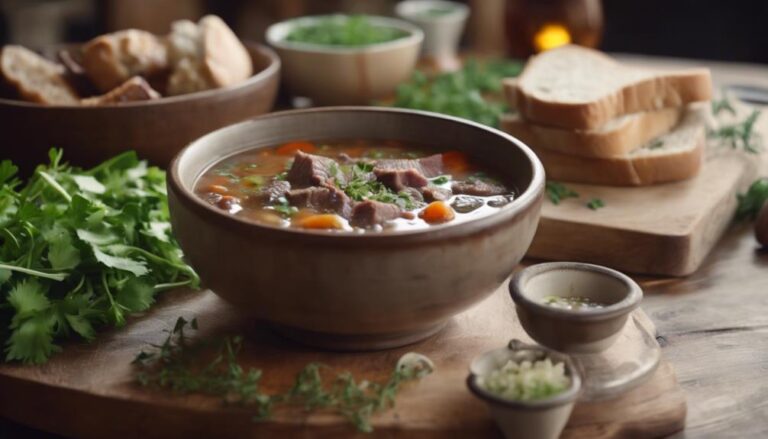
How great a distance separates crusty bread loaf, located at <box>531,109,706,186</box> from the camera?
144 inches

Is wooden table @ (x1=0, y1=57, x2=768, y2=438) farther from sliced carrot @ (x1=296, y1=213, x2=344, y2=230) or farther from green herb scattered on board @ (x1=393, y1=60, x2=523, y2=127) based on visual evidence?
green herb scattered on board @ (x1=393, y1=60, x2=523, y2=127)

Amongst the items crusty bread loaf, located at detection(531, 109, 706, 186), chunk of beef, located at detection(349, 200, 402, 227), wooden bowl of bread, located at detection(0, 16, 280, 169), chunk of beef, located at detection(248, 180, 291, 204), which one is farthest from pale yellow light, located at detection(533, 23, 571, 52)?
chunk of beef, located at detection(349, 200, 402, 227)

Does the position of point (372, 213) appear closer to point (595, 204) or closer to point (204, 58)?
point (595, 204)

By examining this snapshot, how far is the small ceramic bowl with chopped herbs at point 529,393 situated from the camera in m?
2.11

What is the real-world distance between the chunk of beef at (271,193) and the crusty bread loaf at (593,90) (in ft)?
4.77

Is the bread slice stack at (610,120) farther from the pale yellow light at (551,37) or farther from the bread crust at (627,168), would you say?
the pale yellow light at (551,37)

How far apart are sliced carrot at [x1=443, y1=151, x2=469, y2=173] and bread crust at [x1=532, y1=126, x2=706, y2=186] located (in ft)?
2.67

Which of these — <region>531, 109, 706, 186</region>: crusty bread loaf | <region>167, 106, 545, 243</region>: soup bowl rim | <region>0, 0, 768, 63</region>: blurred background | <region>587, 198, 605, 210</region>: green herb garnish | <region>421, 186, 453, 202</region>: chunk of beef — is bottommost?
<region>0, 0, 768, 63</region>: blurred background

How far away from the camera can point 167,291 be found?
2.94 meters

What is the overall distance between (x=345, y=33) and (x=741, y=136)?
202cm

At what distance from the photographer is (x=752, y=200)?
12.1 ft

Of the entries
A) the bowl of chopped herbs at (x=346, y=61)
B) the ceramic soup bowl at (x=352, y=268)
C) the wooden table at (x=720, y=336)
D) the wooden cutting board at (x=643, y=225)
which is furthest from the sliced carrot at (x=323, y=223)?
the bowl of chopped herbs at (x=346, y=61)

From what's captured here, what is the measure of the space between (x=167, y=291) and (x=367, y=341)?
0.78 metres

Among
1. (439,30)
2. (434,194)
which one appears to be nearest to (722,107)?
(439,30)
